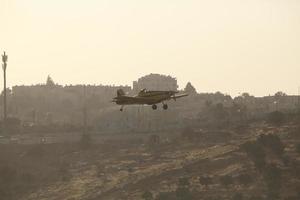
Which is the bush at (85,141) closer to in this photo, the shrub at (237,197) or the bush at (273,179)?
the bush at (273,179)

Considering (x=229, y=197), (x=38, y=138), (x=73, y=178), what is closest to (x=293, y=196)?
(x=229, y=197)

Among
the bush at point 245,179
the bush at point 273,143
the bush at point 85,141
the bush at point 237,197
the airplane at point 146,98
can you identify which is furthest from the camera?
the bush at point 85,141

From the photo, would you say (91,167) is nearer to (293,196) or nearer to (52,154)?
(52,154)

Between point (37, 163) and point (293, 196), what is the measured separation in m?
62.8

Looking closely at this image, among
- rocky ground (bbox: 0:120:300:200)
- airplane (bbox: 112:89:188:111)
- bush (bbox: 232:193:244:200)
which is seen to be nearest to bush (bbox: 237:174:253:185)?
rocky ground (bbox: 0:120:300:200)

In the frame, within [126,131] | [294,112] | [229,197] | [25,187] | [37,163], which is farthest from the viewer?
[294,112]

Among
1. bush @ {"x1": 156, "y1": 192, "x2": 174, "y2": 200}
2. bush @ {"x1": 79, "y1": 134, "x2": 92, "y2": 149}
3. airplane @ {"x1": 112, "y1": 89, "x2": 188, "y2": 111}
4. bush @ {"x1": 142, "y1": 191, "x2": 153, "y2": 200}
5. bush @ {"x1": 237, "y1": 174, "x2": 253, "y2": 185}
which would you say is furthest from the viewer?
bush @ {"x1": 79, "y1": 134, "x2": 92, "y2": 149}

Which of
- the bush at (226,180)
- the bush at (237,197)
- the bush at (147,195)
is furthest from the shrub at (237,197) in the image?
the bush at (147,195)

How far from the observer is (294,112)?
623ft

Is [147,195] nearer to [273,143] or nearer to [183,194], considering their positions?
[183,194]

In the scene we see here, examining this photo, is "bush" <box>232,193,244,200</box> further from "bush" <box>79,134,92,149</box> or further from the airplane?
the airplane

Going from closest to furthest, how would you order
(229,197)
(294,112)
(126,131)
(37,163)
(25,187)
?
(229,197) < (25,187) < (37,163) < (126,131) < (294,112)

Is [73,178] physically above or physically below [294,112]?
below

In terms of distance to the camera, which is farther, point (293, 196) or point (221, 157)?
point (221, 157)
